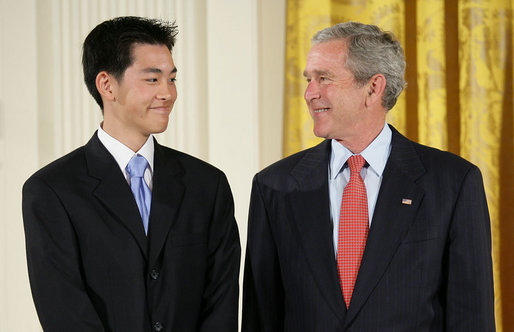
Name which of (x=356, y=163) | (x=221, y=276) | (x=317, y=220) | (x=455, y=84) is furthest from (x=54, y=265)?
(x=455, y=84)

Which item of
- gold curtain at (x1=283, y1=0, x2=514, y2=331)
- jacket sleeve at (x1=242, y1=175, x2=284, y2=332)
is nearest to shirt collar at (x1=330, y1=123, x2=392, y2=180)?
jacket sleeve at (x1=242, y1=175, x2=284, y2=332)

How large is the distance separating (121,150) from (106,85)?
17 cm

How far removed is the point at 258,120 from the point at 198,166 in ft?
3.85

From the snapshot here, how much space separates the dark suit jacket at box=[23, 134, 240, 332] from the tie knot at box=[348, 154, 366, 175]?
0.38 metres

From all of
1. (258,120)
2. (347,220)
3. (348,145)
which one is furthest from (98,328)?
(258,120)

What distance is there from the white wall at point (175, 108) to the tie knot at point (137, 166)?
124 centimetres

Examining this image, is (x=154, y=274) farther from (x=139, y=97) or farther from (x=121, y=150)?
(x=139, y=97)

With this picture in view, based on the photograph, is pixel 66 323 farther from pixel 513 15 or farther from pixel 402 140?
pixel 513 15

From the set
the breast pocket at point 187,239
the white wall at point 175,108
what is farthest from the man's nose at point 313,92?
the white wall at point 175,108

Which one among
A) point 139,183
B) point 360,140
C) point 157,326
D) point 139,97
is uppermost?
point 139,97

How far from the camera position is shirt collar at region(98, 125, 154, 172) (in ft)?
6.11

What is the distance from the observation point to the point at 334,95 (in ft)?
6.51

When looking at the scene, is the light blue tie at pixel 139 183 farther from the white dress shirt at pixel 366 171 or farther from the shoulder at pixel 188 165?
the white dress shirt at pixel 366 171

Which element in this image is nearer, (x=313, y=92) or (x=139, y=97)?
(x=139, y=97)
